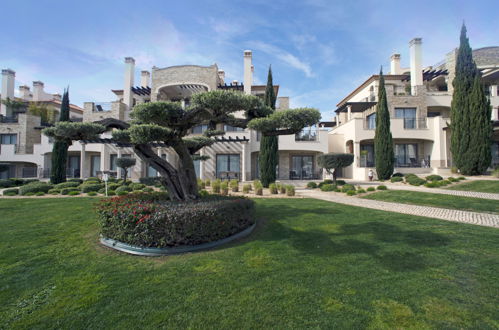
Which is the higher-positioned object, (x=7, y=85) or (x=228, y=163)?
(x=7, y=85)

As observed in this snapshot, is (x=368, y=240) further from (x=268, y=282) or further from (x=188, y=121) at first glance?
(x=188, y=121)

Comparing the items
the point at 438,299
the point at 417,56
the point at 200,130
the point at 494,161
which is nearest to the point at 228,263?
the point at 438,299

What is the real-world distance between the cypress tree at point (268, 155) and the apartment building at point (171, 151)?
3.91 m

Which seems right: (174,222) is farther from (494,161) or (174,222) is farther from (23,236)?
(494,161)

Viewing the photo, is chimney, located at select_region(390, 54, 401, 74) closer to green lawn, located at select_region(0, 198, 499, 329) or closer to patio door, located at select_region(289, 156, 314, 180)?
patio door, located at select_region(289, 156, 314, 180)

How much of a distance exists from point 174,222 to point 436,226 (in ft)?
21.1

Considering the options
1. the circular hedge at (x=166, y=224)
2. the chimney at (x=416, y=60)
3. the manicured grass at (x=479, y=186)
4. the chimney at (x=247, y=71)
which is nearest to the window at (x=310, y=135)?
the chimney at (x=247, y=71)

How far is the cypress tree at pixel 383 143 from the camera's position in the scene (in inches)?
690

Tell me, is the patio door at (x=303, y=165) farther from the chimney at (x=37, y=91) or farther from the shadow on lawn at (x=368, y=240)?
the chimney at (x=37, y=91)

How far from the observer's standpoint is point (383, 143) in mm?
17750

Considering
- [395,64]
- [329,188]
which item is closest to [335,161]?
[329,188]

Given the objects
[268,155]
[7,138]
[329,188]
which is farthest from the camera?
[7,138]

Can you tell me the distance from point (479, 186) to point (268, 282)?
13851 millimetres

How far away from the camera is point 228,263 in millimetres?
3807
